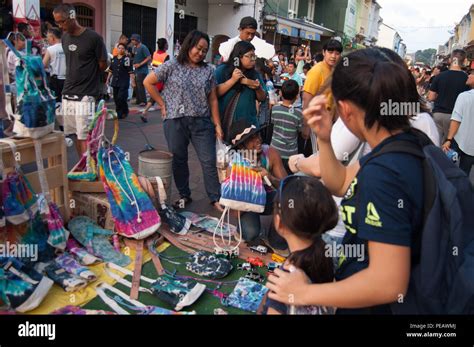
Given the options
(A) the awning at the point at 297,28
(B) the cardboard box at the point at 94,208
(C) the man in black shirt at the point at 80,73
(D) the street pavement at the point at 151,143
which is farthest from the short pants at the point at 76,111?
(A) the awning at the point at 297,28

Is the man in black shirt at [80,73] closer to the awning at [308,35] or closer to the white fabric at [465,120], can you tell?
the white fabric at [465,120]

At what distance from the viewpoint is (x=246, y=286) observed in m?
3.02

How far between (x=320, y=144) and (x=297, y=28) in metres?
22.5

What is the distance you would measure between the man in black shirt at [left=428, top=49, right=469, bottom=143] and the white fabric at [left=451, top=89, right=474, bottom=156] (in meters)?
1.40

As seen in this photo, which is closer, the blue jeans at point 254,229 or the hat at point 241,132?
the hat at point 241,132

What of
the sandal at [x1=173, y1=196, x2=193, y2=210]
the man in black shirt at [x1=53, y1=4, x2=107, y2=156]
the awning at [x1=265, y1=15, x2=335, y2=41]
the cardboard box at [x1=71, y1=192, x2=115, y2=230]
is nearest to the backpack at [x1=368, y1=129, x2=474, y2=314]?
the cardboard box at [x1=71, y1=192, x2=115, y2=230]

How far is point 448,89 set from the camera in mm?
6168

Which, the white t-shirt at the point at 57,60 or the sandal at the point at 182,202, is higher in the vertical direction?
the white t-shirt at the point at 57,60

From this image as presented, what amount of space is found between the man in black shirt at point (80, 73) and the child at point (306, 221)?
139 inches

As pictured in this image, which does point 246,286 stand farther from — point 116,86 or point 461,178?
point 116,86

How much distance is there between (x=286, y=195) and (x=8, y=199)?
2187mm

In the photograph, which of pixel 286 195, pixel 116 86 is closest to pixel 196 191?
pixel 286 195

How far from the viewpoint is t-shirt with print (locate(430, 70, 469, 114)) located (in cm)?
608

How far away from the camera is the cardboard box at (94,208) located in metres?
3.53
